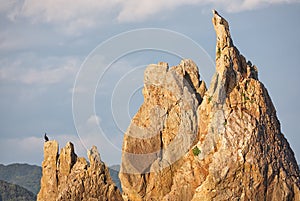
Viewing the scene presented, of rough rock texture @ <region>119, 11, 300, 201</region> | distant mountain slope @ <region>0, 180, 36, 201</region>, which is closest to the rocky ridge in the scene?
rough rock texture @ <region>119, 11, 300, 201</region>

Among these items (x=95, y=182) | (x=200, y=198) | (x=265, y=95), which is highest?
(x=265, y=95)

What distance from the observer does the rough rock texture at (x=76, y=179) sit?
52594 millimetres

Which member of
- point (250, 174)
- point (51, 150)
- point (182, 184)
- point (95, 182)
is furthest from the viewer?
point (51, 150)

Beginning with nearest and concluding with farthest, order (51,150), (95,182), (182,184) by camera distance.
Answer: (182,184) → (95,182) → (51,150)

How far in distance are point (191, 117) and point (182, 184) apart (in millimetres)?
5787

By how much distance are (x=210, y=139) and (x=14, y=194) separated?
13246 cm

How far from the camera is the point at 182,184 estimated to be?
49531 mm

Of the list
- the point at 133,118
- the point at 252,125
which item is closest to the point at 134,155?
the point at 133,118

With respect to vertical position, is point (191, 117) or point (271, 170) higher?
point (191, 117)

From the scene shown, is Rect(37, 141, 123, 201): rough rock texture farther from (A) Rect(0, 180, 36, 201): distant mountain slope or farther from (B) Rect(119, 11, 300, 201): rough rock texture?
(A) Rect(0, 180, 36, 201): distant mountain slope

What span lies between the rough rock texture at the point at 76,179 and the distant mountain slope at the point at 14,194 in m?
112

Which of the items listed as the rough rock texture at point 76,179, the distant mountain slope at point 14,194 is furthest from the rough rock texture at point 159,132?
the distant mountain slope at point 14,194

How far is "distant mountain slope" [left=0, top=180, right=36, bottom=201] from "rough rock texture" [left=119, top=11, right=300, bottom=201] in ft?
388

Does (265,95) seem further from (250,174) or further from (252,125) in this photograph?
(250,174)
